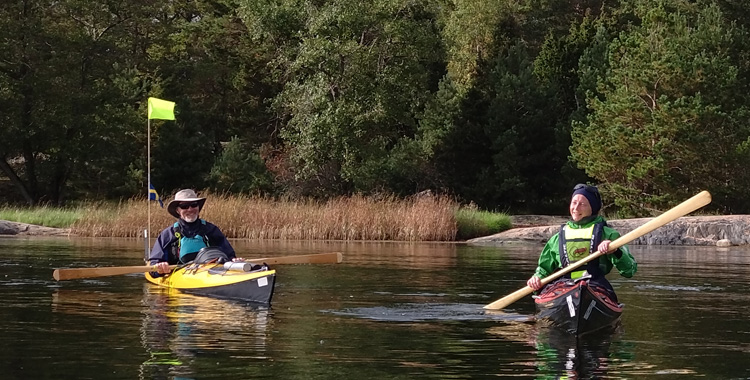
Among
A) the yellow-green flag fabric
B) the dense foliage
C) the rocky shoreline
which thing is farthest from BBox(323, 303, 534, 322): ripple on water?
the dense foliage

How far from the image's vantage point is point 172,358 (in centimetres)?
A: 1075

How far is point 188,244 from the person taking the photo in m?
17.0

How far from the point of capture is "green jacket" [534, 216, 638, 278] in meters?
13.1

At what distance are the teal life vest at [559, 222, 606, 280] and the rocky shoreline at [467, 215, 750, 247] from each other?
22.0m

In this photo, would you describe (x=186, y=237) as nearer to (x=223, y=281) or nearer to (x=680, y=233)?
(x=223, y=281)

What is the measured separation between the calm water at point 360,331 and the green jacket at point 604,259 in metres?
0.64

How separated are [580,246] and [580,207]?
1.40 ft

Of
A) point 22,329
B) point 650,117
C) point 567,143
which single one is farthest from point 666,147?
point 22,329

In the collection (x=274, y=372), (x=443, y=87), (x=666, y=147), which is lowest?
(x=274, y=372)

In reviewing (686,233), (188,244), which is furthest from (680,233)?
(188,244)

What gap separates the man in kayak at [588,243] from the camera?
13125mm

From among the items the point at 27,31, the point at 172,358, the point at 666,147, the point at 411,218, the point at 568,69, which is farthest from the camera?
the point at 568,69

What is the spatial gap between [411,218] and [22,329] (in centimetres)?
2284

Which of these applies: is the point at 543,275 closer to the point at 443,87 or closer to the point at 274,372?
the point at 274,372
